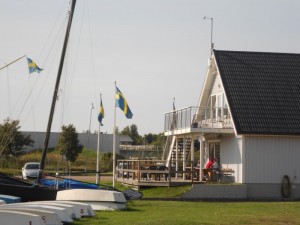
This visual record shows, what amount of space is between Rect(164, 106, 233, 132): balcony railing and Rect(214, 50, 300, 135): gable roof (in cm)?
114

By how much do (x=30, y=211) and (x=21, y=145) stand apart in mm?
60750

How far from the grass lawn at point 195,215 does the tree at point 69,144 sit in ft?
124

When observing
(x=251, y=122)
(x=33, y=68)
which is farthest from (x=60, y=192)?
(x=251, y=122)

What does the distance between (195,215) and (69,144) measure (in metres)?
45.6

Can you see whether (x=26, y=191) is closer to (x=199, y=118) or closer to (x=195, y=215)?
(x=195, y=215)

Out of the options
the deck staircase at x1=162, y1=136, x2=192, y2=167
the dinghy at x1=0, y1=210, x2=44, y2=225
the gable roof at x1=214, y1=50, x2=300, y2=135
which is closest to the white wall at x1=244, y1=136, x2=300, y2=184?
the gable roof at x1=214, y1=50, x2=300, y2=135

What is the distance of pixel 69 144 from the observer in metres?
68.4

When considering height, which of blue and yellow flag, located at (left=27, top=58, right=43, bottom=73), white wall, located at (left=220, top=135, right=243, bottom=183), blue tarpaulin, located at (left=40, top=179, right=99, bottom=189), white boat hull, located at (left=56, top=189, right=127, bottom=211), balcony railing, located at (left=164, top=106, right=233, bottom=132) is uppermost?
blue and yellow flag, located at (left=27, top=58, right=43, bottom=73)

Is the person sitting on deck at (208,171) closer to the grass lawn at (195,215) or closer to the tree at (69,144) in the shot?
the grass lawn at (195,215)

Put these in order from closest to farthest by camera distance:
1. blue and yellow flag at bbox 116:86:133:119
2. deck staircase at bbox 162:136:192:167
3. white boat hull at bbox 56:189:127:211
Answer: white boat hull at bbox 56:189:127:211, blue and yellow flag at bbox 116:86:133:119, deck staircase at bbox 162:136:192:167

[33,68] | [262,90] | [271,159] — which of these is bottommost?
[271,159]

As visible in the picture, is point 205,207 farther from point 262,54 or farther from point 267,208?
point 262,54

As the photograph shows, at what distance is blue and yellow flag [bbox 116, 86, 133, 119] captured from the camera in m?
36.5

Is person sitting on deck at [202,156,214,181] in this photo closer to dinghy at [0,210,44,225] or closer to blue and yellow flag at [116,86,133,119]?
blue and yellow flag at [116,86,133,119]
